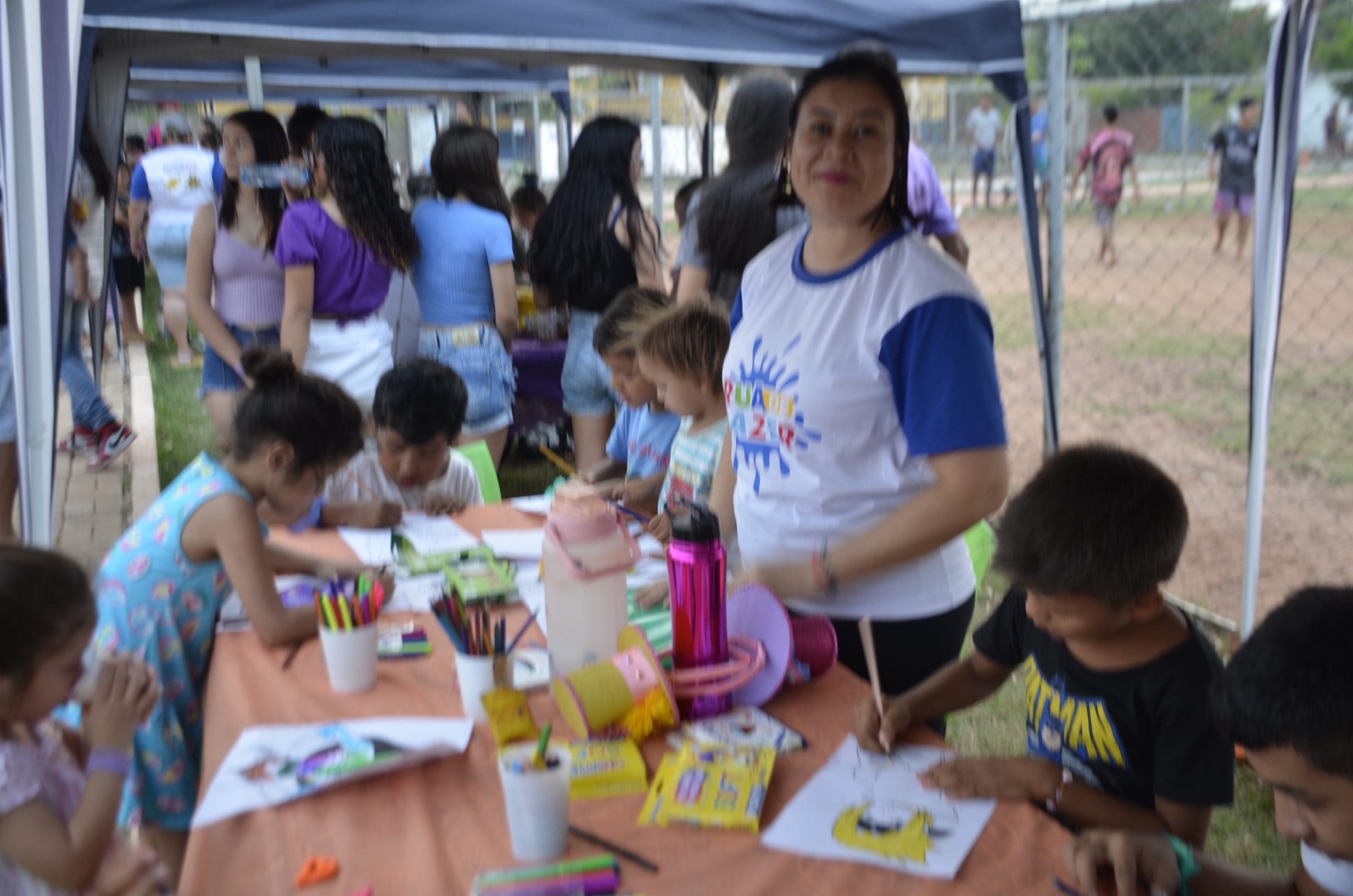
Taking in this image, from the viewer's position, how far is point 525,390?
15.9 ft

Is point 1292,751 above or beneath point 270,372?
beneath

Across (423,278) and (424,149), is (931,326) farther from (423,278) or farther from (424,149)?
(424,149)

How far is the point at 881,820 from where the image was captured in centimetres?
111

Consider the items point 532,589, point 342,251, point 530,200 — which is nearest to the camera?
point 532,589

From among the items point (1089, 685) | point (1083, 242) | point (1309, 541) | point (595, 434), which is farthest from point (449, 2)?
point (1083, 242)

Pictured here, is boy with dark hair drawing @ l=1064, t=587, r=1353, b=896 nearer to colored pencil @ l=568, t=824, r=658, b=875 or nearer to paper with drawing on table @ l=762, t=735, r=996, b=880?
paper with drawing on table @ l=762, t=735, r=996, b=880

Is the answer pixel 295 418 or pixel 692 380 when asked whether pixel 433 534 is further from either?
pixel 692 380

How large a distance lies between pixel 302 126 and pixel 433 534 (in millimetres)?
2495

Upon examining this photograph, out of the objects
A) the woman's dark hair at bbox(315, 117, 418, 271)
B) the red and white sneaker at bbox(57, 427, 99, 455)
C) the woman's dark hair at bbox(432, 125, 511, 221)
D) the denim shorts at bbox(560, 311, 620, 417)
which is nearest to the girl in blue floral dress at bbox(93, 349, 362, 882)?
the woman's dark hair at bbox(315, 117, 418, 271)

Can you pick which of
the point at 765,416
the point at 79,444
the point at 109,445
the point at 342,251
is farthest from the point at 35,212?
the point at 79,444

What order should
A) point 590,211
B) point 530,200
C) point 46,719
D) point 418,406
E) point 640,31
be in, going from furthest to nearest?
point 530,200, point 590,211, point 640,31, point 418,406, point 46,719

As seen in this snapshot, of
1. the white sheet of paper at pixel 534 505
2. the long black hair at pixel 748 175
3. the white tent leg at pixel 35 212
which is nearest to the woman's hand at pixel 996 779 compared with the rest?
the white sheet of paper at pixel 534 505

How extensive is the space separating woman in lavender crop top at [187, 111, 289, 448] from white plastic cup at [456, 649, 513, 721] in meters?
2.45

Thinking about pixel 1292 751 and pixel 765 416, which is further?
pixel 765 416
